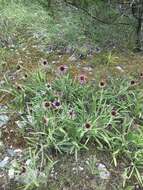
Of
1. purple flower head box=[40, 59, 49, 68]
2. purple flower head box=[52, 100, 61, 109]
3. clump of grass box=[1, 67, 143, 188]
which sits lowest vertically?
clump of grass box=[1, 67, 143, 188]

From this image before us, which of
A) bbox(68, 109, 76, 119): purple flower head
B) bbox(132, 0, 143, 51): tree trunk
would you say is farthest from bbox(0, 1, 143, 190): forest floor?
bbox(132, 0, 143, 51): tree trunk

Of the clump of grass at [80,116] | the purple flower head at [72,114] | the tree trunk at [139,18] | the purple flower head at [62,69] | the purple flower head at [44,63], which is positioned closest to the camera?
the clump of grass at [80,116]

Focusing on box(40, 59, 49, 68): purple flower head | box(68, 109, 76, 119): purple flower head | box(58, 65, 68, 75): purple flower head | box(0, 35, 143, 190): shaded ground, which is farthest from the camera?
box(40, 59, 49, 68): purple flower head

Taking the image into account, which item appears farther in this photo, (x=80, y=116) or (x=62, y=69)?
(x=62, y=69)

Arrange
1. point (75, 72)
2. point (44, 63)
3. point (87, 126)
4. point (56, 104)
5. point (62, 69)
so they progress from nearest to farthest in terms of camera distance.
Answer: point (87, 126) → point (56, 104) → point (62, 69) → point (44, 63) → point (75, 72)

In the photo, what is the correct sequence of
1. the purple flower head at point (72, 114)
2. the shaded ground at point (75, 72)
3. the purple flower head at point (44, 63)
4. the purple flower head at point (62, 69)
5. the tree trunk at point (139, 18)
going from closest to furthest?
the shaded ground at point (75, 72), the purple flower head at point (72, 114), the purple flower head at point (62, 69), the purple flower head at point (44, 63), the tree trunk at point (139, 18)

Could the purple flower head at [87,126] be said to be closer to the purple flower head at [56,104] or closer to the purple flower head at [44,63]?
the purple flower head at [56,104]

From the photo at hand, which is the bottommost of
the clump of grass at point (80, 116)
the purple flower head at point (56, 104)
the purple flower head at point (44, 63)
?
the clump of grass at point (80, 116)

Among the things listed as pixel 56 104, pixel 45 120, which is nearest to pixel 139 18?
pixel 56 104

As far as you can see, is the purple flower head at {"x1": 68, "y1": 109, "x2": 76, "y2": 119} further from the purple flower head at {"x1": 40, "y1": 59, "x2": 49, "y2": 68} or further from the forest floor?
the purple flower head at {"x1": 40, "y1": 59, "x2": 49, "y2": 68}

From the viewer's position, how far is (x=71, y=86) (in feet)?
14.1

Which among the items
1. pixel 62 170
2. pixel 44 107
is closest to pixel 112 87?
pixel 44 107

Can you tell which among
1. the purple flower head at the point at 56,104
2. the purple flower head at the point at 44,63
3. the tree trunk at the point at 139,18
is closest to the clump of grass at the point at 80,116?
the purple flower head at the point at 56,104

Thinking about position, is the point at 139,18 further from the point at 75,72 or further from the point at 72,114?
the point at 72,114
